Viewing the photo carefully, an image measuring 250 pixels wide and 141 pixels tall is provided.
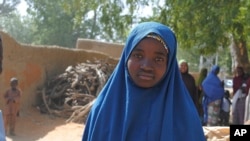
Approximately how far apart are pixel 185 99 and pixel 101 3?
988 cm

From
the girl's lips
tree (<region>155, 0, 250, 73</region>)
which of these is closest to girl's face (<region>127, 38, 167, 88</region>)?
the girl's lips

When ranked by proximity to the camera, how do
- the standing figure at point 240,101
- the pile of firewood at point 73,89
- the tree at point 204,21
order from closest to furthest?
the standing figure at point 240,101
the tree at point 204,21
the pile of firewood at point 73,89

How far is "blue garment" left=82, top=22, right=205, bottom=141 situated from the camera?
81.4 inches

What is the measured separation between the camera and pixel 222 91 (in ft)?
29.7

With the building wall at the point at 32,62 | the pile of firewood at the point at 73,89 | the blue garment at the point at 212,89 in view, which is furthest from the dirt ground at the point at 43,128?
the blue garment at the point at 212,89

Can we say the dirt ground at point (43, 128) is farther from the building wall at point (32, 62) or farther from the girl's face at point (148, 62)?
the girl's face at point (148, 62)

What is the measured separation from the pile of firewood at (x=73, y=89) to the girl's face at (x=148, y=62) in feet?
33.2

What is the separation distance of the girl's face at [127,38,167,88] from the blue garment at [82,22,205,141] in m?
0.02

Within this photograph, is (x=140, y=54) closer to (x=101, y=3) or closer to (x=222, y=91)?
(x=222, y=91)

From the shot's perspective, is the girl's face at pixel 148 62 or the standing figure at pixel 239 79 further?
the standing figure at pixel 239 79

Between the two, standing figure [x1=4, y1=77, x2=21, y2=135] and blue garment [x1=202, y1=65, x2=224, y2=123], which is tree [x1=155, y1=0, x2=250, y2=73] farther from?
standing figure [x1=4, y1=77, x2=21, y2=135]

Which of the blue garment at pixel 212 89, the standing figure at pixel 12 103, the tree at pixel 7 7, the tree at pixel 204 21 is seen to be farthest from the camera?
the tree at pixel 7 7

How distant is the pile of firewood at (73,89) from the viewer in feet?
41.3

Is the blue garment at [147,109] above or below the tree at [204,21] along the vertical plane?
below
